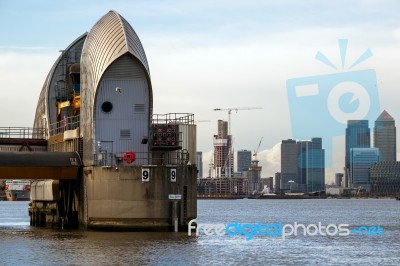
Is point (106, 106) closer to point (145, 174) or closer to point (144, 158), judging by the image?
point (144, 158)

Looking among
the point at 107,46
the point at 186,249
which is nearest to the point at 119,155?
the point at 107,46

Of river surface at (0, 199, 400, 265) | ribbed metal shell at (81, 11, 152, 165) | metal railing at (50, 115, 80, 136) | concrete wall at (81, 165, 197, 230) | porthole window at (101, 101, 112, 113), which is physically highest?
ribbed metal shell at (81, 11, 152, 165)

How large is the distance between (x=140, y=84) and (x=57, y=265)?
1033 inches

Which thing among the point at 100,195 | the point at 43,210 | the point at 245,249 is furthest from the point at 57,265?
the point at 43,210

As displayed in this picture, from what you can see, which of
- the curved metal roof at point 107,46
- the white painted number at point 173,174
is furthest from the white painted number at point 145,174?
the curved metal roof at point 107,46

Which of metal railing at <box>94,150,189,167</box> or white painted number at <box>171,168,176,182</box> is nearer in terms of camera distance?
white painted number at <box>171,168,176,182</box>

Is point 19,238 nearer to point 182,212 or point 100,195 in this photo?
point 100,195

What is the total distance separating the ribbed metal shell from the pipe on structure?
1428 mm

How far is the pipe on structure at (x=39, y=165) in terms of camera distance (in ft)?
251

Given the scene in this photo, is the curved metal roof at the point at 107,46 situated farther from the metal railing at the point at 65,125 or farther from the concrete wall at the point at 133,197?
the concrete wall at the point at 133,197

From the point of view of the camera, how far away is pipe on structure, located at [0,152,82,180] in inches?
3017

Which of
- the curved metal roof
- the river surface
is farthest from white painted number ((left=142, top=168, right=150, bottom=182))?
the curved metal roof

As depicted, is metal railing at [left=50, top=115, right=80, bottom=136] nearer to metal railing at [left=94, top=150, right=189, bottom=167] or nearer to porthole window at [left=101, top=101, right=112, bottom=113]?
porthole window at [left=101, top=101, right=112, bottom=113]

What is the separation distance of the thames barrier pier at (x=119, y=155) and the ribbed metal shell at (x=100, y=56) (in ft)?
0.25
